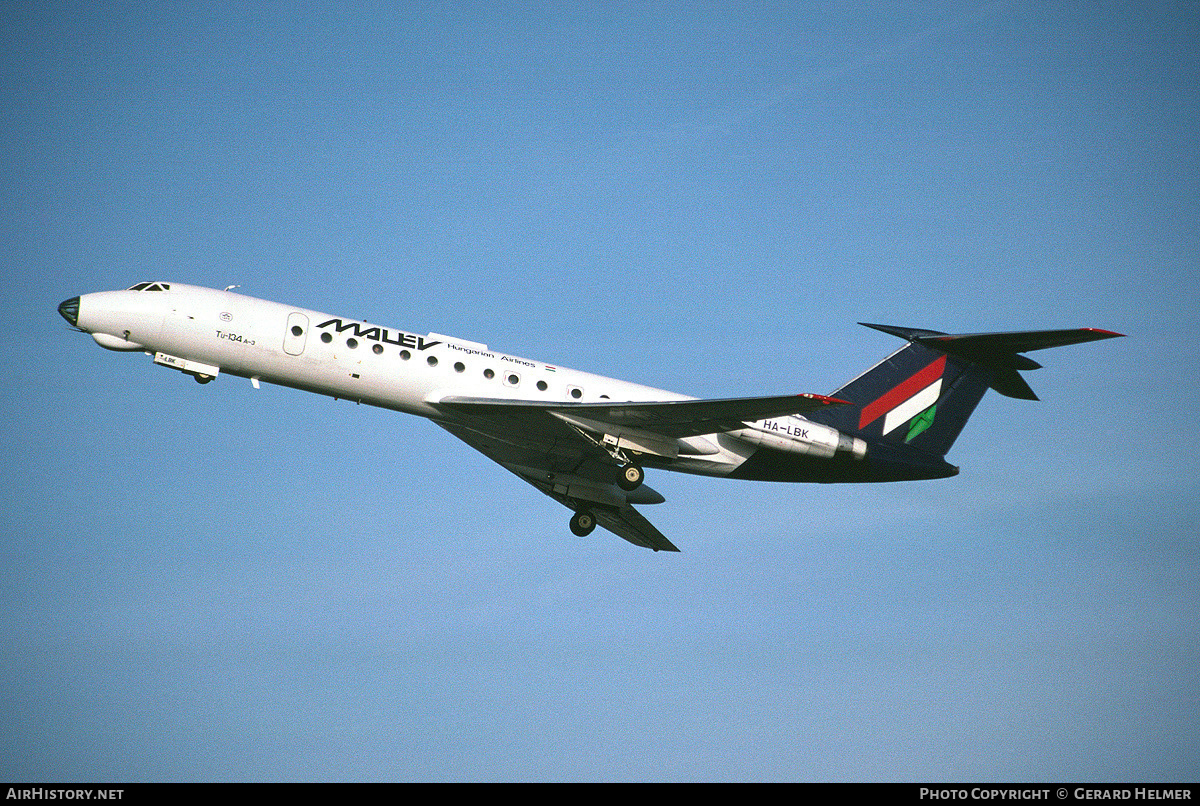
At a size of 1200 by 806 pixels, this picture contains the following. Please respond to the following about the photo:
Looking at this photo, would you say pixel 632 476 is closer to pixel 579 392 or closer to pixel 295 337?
pixel 579 392

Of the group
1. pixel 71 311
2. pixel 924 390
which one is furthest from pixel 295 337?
pixel 924 390

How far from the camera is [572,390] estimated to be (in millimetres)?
28234

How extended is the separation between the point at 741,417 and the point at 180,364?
13.8m

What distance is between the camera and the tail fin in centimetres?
2975

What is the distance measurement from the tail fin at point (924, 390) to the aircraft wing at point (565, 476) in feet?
20.2

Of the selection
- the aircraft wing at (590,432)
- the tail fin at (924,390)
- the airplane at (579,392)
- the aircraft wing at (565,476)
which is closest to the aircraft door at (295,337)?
the airplane at (579,392)

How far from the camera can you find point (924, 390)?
30359mm

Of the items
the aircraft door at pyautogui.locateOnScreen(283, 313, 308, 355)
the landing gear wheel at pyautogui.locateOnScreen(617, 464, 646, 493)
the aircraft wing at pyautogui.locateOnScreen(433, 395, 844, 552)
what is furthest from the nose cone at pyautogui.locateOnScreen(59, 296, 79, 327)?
the landing gear wheel at pyautogui.locateOnScreen(617, 464, 646, 493)

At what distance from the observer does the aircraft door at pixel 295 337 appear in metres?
26.9

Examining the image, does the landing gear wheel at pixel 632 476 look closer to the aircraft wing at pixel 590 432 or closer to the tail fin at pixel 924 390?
the aircraft wing at pixel 590 432

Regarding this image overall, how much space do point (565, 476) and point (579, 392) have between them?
3869 millimetres
